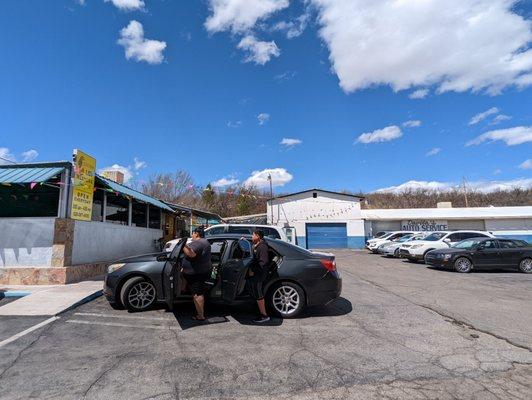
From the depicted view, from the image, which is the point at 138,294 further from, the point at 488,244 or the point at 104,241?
the point at 488,244

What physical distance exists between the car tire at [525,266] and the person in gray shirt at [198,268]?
566 inches

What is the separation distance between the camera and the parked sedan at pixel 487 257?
1462 centimetres

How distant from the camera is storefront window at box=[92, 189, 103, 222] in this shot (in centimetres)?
1328

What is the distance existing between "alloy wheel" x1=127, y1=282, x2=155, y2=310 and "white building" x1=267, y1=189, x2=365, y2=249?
29.7m

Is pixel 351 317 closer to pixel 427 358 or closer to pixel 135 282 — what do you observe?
pixel 427 358

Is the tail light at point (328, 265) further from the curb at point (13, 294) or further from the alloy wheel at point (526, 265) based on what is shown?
the alloy wheel at point (526, 265)

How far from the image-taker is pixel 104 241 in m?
12.9

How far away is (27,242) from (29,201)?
1.39 meters

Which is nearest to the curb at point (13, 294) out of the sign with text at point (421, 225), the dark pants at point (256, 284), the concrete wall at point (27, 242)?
the concrete wall at point (27, 242)

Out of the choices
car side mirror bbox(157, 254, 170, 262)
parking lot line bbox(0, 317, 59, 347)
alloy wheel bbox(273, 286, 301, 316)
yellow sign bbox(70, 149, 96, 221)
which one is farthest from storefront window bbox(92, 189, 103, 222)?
alloy wheel bbox(273, 286, 301, 316)

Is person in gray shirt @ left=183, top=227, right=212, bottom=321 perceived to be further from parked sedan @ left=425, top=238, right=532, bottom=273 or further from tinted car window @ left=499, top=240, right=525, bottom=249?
tinted car window @ left=499, top=240, right=525, bottom=249

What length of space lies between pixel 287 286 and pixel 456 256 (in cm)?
1101

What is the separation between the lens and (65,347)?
16.0ft

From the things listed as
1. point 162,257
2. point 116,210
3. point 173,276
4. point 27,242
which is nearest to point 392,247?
point 116,210
